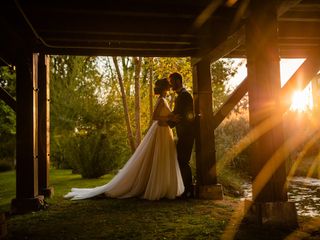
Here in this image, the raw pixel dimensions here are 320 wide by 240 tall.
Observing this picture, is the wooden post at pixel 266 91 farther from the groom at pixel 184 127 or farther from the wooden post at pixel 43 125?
the wooden post at pixel 43 125

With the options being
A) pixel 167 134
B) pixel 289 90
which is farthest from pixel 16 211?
pixel 289 90

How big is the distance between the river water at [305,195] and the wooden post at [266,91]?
5.03 ft

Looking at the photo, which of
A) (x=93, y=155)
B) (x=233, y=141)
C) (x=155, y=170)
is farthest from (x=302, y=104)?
(x=155, y=170)

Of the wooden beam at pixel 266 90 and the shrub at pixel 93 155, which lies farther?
the shrub at pixel 93 155

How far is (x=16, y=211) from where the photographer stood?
5.91m

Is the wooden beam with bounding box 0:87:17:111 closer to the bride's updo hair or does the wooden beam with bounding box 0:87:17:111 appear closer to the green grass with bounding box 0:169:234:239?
the green grass with bounding box 0:169:234:239

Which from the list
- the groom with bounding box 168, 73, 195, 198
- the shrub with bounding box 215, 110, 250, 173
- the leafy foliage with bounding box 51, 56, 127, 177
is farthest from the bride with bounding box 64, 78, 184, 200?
the shrub with bounding box 215, 110, 250, 173

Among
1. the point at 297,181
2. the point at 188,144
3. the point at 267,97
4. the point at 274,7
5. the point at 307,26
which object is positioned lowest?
the point at 297,181

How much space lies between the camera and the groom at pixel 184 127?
7.01 meters

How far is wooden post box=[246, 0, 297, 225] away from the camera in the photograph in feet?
14.8

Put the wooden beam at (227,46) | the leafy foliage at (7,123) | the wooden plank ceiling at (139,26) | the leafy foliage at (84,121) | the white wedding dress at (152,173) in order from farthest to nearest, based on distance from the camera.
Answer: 1. the leafy foliage at (7,123)
2. the leafy foliage at (84,121)
3. the white wedding dress at (152,173)
4. the wooden beam at (227,46)
5. the wooden plank ceiling at (139,26)

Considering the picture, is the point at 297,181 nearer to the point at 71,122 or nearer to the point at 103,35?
the point at 103,35

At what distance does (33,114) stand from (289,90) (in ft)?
13.4

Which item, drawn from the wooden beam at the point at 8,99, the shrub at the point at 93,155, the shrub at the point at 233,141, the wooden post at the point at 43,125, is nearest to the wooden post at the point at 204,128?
the wooden post at the point at 43,125
